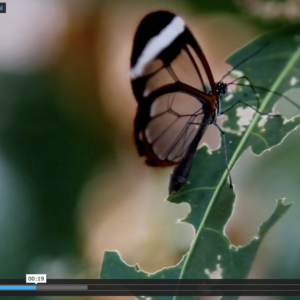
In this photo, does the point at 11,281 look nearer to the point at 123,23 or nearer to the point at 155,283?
the point at 155,283

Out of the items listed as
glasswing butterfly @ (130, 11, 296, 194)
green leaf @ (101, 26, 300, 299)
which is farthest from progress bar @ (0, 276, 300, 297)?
glasswing butterfly @ (130, 11, 296, 194)

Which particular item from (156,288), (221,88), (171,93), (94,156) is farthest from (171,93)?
(156,288)

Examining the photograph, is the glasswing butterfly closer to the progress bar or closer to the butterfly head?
the butterfly head

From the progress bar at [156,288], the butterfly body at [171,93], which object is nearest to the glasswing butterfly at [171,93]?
the butterfly body at [171,93]

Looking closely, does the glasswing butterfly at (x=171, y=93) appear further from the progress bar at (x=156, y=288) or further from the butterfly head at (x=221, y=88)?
the progress bar at (x=156, y=288)

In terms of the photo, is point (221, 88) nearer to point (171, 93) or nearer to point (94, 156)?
point (171, 93)
